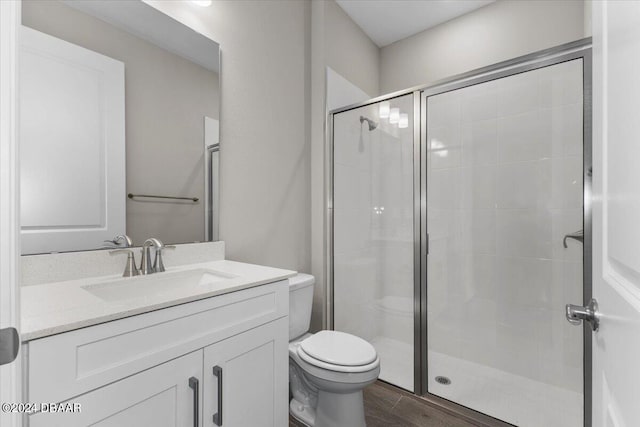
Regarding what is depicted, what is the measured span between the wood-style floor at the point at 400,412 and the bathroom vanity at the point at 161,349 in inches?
26.4

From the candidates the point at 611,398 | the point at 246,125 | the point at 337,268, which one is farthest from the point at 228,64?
the point at 611,398

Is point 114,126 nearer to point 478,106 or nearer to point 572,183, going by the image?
point 478,106

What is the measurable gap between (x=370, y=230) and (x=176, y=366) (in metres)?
1.64

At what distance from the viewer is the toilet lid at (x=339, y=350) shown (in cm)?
141

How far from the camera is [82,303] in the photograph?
2.89 feet

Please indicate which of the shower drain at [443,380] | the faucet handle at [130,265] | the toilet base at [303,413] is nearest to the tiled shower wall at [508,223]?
the shower drain at [443,380]

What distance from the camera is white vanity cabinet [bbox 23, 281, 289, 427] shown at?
0.72 m

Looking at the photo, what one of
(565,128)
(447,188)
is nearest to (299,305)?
(447,188)

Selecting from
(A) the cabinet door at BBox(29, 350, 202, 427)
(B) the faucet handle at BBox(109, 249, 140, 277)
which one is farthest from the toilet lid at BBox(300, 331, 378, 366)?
(B) the faucet handle at BBox(109, 249, 140, 277)

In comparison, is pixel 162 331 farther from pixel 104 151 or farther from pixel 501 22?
pixel 501 22

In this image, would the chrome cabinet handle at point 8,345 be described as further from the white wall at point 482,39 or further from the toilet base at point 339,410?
the white wall at point 482,39

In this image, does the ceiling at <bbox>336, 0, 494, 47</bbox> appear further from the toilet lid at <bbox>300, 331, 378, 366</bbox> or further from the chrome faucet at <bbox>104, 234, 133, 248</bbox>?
the toilet lid at <bbox>300, 331, 378, 366</bbox>

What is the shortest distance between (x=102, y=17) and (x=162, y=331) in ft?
4.22

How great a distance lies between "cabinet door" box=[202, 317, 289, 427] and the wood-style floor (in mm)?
526
